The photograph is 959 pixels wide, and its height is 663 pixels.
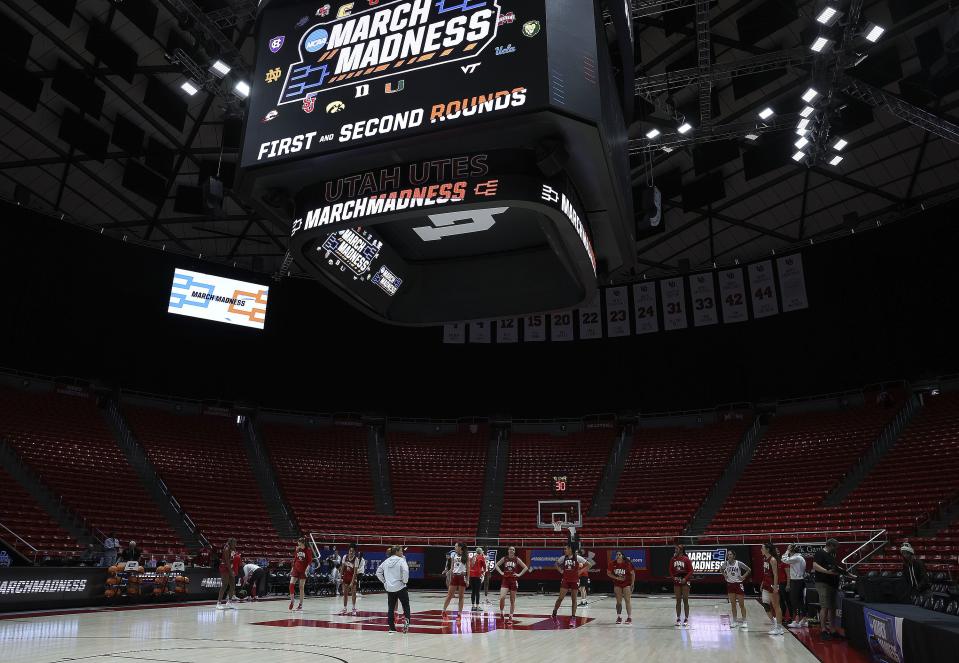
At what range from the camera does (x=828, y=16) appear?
15867mm

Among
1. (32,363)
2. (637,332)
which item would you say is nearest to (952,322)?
(637,332)

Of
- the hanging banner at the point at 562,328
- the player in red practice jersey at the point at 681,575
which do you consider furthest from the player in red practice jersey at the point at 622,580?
the hanging banner at the point at 562,328

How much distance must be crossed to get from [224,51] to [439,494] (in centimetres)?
2085

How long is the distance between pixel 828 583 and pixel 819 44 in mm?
13106

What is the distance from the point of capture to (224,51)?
18.4 metres

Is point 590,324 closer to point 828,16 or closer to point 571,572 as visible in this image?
point 828,16

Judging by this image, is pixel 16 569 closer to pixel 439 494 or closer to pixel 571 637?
pixel 571 637

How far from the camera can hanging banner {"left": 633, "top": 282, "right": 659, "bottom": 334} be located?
3247 cm

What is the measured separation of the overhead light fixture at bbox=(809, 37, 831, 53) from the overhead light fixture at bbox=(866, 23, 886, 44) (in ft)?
2.96

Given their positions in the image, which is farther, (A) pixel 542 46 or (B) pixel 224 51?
(B) pixel 224 51

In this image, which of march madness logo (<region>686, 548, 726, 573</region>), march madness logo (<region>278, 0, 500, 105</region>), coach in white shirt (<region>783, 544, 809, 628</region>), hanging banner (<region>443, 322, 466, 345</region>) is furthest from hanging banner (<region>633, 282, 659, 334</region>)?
march madness logo (<region>278, 0, 500, 105</region>)

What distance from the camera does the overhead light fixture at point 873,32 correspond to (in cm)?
Answer: 1591

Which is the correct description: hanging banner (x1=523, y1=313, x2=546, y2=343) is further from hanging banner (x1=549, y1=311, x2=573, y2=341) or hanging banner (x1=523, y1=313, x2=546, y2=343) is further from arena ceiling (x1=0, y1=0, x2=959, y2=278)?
arena ceiling (x1=0, y1=0, x2=959, y2=278)

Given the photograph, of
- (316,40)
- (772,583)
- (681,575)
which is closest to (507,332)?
(681,575)
